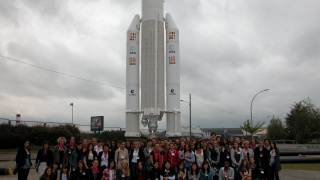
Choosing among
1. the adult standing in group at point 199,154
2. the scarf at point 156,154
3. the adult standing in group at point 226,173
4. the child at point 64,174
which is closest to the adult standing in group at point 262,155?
the adult standing in group at point 226,173

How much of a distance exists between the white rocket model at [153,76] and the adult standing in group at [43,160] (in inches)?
599

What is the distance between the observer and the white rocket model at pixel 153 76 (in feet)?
85.0

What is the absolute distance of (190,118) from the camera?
40.2 metres

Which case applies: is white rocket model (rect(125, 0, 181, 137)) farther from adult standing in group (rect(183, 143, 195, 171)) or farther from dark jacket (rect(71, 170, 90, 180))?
dark jacket (rect(71, 170, 90, 180))

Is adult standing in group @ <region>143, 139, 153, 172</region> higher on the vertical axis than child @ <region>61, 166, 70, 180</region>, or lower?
higher

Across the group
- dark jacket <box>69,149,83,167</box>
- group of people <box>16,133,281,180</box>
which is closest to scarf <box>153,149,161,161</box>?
group of people <box>16,133,281,180</box>

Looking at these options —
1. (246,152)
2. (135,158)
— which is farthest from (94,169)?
(246,152)

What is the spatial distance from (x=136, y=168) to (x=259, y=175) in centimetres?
424

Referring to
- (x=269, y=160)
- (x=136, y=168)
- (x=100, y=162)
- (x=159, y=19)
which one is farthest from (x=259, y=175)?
(x=159, y=19)

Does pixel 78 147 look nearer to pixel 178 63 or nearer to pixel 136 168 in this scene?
pixel 136 168

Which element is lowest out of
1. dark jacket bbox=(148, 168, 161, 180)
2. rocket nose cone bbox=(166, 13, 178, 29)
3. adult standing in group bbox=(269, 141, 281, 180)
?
dark jacket bbox=(148, 168, 161, 180)

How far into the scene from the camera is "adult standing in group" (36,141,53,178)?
10.4m

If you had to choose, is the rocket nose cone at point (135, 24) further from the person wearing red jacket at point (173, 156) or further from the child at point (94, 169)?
the child at point (94, 169)

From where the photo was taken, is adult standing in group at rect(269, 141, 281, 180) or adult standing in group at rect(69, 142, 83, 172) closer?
adult standing in group at rect(69, 142, 83, 172)
